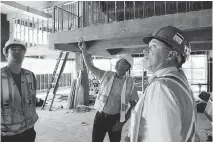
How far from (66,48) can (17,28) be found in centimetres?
1022

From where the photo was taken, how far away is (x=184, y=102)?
1093 mm

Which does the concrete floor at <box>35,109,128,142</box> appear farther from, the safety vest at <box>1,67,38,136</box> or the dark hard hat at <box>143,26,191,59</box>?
the dark hard hat at <box>143,26,191,59</box>

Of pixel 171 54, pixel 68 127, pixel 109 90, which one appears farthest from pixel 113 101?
pixel 68 127

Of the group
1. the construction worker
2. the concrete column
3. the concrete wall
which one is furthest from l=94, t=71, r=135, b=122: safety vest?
the concrete wall

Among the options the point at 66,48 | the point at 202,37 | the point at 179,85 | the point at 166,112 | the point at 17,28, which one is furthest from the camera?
the point at 17,28

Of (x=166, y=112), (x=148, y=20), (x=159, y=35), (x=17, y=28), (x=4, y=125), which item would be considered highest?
(x=17, y=28)

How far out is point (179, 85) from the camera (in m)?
1.10

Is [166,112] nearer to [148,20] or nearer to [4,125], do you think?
[4,125]

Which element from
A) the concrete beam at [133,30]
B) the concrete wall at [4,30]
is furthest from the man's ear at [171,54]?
the concrete wall at [4,30]

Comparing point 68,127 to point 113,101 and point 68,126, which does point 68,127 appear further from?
point 113,101

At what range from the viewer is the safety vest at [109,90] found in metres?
2.93

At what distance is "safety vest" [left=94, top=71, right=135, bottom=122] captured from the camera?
115 inches

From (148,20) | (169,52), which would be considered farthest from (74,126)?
(169,52)

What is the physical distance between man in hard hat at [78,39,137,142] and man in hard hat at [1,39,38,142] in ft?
3.44
